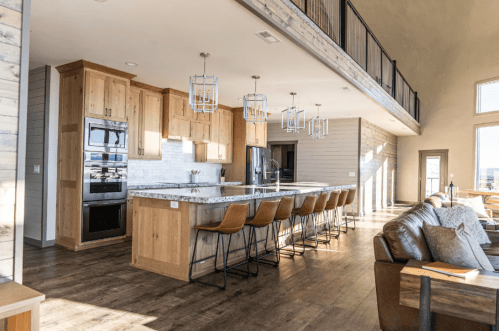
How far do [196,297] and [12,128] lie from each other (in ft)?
7.04

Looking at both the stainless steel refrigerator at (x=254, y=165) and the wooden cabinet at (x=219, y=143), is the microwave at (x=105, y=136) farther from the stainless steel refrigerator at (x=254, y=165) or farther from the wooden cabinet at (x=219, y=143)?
the stainless steel refrigerator at (x=254, y=165)

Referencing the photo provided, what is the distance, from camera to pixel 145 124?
6086 millimetres

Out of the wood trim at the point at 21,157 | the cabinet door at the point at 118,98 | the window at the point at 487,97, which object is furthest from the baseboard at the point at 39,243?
the window at the point at 487,97

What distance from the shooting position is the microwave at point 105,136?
4.88 meters

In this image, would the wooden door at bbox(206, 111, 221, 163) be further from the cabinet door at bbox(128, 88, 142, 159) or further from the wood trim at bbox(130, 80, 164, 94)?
the cabinet door at bbox(128, 88, 142, 159)

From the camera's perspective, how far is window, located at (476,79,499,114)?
1034 cm

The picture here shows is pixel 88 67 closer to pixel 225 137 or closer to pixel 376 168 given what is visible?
pixel 225 137

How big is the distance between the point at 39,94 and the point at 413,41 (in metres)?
11.9

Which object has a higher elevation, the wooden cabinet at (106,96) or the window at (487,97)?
the window at (487,97)

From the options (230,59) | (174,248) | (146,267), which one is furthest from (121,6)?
(146,267)

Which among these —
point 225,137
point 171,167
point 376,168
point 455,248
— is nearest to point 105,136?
point 171,167

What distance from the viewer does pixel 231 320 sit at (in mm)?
2701

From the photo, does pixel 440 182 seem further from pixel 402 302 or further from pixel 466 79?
pixel 402 302

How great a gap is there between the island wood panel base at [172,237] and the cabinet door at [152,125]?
2.16 m
